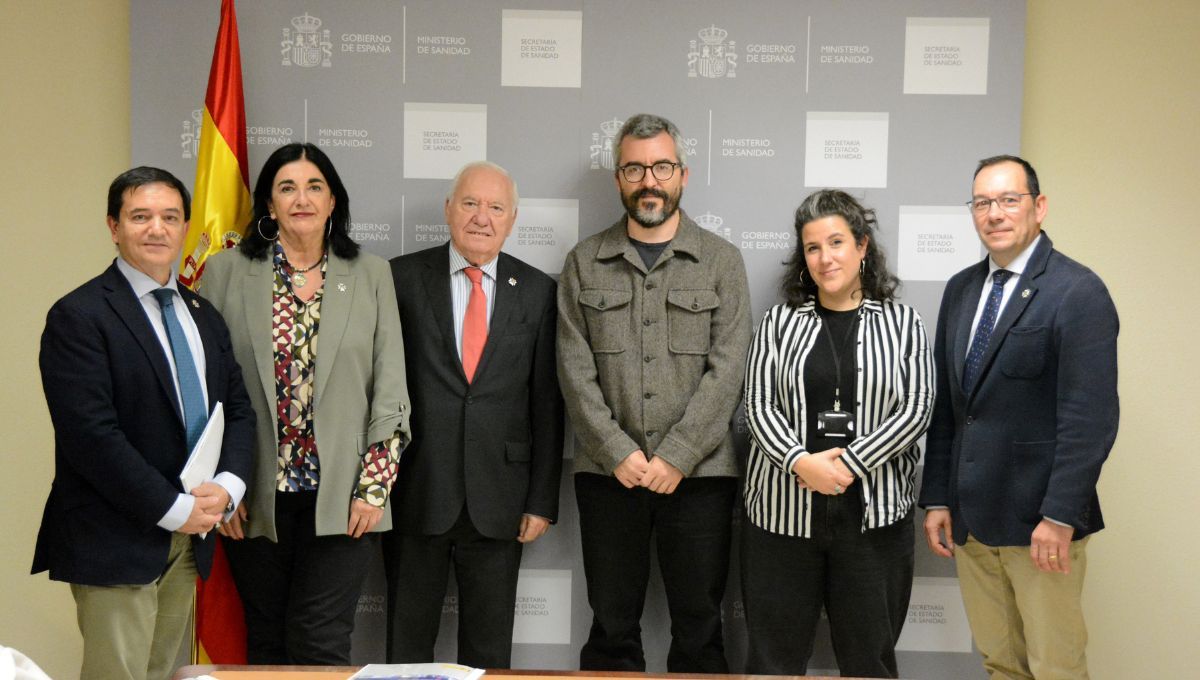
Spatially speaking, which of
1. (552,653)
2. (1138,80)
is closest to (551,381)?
(552,653)

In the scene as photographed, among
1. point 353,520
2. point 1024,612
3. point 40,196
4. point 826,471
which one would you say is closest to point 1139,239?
point 1024,612

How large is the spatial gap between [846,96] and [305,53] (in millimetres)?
2001

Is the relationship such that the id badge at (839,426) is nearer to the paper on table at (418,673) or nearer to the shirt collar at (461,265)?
the shirt collar at (461,265)

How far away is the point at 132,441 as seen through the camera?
7.91 ft

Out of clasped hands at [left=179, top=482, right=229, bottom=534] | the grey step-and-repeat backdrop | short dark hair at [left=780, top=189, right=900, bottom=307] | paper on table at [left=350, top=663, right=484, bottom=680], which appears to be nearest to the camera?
paper on table at [left=350, top=663, right=484, bottom=680]

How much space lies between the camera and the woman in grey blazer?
277 cm

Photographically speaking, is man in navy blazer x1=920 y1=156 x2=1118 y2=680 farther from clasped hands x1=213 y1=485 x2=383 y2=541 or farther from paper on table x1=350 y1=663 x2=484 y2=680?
clasped hands x1=213 y1=485 x2=383 y2=541

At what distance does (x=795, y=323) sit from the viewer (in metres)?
2.92

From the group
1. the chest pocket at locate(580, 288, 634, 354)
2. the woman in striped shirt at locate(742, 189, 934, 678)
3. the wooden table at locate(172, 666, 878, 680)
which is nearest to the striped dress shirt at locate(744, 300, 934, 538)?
the woman in striped shirt at locate(742, 189, 934, 678)

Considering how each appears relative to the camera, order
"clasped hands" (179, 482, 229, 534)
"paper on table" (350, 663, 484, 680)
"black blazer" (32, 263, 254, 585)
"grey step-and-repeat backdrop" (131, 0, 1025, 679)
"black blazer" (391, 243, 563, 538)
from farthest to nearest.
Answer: "grey step-and-repeat backdrop" (131, 0, 1025, 679), "black blazer" (391, 243, 563, 538), "clasped hands" (179, 482, 229, 534), "black blazer" (32, 263, 254, 585), "paper on table" (350, 663, 484, 680)

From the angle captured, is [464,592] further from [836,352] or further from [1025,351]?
[1025,351]

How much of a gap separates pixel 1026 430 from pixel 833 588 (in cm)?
73

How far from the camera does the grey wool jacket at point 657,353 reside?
2938 millimetres

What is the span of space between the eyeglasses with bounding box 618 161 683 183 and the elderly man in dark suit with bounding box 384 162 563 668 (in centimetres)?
42
